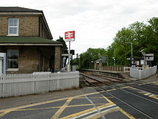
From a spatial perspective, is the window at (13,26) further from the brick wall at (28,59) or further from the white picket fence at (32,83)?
the white picket fence at (32,83)

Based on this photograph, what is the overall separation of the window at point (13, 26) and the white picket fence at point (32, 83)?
9148 mm

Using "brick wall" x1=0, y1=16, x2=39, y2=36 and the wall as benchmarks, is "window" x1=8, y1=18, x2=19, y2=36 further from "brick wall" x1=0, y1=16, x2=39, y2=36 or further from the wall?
the wall

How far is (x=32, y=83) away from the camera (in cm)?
1026

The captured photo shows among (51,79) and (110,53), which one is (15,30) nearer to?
(51,79)

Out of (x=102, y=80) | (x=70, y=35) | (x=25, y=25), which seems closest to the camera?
(x=70, y=35)

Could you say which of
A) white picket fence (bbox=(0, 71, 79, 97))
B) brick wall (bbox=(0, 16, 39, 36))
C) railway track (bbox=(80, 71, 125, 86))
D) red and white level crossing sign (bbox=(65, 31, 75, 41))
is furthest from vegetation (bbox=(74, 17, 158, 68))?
white picket fence (bbox=(0, 71, 79, 97))

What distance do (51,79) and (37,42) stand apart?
186 inches

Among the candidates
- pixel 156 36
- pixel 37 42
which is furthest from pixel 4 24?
pixel 156 36

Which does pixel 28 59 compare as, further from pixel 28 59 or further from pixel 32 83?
pixel 32 83

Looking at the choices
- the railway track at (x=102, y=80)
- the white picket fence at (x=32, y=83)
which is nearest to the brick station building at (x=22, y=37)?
the railway track at (x=102, y=80)

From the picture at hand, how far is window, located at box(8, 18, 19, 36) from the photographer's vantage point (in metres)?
18.3

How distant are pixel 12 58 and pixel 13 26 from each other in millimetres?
3825

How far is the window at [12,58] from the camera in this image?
Answer: 658 inches

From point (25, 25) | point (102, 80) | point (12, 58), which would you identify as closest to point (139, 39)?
point (102, 80)
